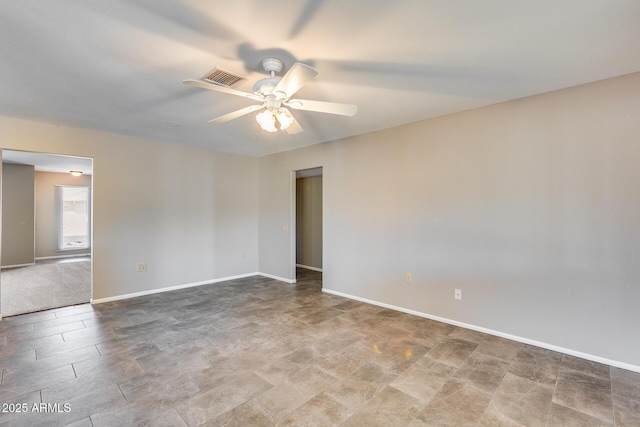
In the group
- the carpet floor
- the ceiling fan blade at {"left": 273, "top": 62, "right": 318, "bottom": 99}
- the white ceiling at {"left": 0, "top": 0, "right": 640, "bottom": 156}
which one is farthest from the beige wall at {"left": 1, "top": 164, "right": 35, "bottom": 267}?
the ceiling fan blade at {"left": 273, "top": 62, "right": 318, "bottom": 99}

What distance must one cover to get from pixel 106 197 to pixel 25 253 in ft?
16.6

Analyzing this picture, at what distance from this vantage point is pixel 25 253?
22.6 feet

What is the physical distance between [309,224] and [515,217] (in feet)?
14.9

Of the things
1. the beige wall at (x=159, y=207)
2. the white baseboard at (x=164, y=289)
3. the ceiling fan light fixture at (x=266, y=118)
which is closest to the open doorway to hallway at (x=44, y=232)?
the white baseboard at (x=164, y=289)

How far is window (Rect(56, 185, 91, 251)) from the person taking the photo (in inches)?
317

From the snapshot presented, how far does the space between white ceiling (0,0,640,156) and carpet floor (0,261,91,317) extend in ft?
8.61

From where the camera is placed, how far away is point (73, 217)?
834 centimetres

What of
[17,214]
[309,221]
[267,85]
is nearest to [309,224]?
[309,221]

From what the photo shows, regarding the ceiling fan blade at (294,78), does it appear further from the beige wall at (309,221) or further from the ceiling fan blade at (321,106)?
the beige wall at (309,221)

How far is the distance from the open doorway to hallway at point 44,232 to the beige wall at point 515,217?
14.7 feet

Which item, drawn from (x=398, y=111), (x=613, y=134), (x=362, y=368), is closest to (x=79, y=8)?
(x=398, y=111)

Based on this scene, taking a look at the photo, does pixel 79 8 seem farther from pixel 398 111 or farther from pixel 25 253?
pixel 25 253

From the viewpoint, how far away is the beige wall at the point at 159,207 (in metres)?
4.02

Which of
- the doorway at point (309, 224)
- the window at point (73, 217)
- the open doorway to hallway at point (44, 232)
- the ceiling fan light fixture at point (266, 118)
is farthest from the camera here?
the window at point (73, 217)
